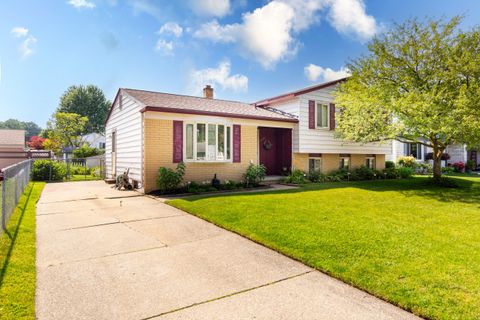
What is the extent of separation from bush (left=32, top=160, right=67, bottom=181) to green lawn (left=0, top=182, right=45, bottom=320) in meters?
10.4

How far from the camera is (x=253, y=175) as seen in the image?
1157 centimetres

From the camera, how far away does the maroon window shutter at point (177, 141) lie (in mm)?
10430

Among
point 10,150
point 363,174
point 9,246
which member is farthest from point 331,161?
point 10,150

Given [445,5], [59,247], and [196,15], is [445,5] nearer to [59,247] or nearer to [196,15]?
[196,15]

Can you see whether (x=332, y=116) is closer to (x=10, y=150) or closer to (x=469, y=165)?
(x=469, y=165)

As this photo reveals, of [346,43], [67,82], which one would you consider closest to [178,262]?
[346,43]

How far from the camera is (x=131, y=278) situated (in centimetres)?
340

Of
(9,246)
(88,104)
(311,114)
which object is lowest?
(9,246)

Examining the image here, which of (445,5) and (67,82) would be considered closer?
(445,5)

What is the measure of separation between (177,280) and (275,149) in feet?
38.9

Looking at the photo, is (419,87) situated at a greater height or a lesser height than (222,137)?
greater

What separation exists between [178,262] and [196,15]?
1213 cm

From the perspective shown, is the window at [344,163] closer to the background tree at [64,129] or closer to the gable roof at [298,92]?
the gable roof at [298,92]

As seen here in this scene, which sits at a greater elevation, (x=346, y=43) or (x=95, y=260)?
(x=346, y=43)
